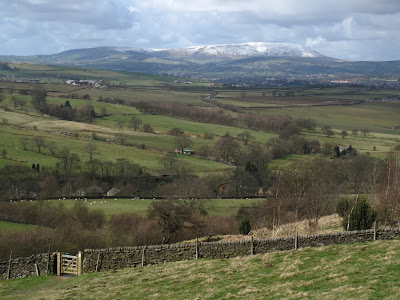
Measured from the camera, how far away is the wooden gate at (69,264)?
22.5 metres

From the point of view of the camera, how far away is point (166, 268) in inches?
803

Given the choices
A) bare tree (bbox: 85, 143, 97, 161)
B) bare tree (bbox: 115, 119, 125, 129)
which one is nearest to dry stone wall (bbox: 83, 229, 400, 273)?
bare tree (bbox: 85, 143, 97, 161)

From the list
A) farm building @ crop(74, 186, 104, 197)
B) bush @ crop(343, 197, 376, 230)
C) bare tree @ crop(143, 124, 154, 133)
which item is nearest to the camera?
bush @ crop(343, 197, 376, 230)

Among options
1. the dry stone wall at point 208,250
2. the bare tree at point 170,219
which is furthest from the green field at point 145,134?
the dry stone wall at point 208,250

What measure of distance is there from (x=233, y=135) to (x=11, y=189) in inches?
2219

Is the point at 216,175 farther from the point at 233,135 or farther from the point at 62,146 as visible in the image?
the point at 233,135

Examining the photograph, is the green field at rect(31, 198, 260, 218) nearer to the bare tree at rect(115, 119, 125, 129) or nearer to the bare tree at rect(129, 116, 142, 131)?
the bare tree at rect(129, 116, 142, 131)

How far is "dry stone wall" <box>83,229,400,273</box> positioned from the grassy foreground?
2.51 ft

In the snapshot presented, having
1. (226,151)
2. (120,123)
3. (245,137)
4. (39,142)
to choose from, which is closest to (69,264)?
(39,142)

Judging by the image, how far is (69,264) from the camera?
74.9 feet

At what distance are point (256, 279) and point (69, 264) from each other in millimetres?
9863

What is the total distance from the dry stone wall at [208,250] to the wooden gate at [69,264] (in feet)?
0.88

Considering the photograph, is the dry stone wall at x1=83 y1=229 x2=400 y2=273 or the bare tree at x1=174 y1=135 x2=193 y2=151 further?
the bare tree at x1=174 y1=135 x2=193 y2=151

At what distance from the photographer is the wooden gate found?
22.5m
